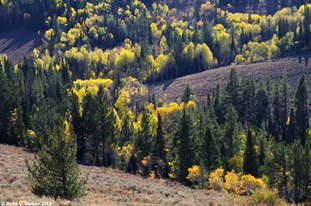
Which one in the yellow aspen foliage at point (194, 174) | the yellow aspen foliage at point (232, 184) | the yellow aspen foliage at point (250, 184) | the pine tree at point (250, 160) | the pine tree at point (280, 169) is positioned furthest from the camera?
the pine tree at point (250, 160)

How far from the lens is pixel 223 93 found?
100938mm

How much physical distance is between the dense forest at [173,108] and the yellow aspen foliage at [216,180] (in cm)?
16

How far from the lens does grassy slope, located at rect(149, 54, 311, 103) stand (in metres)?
130

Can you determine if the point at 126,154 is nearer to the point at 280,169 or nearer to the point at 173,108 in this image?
the point at 280,169

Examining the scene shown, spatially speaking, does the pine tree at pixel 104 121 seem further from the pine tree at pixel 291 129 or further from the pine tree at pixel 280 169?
the pine tree at pixel 291 129

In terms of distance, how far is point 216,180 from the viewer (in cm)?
4862

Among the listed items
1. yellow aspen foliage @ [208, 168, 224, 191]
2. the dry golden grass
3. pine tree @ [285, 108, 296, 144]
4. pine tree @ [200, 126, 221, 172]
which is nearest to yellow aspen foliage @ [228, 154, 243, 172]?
pine tree @ [200, 126, 221, 172]

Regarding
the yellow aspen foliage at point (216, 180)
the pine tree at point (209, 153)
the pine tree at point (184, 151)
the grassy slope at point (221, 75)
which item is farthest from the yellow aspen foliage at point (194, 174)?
the grassy slope at point (221, 75)

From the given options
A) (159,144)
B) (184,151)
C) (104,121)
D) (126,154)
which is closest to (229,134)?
(159,144)

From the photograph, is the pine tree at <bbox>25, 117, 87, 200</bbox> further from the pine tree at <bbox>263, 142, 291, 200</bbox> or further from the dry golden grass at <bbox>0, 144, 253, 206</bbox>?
the pine tree at <bbox>263, 142, 291, 200</bbox>

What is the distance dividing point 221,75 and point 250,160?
9073 cm

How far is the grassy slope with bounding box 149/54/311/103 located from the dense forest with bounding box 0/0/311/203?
794 cm

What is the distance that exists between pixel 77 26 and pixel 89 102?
14415cm

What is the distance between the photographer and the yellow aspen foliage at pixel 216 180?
48.2 m
